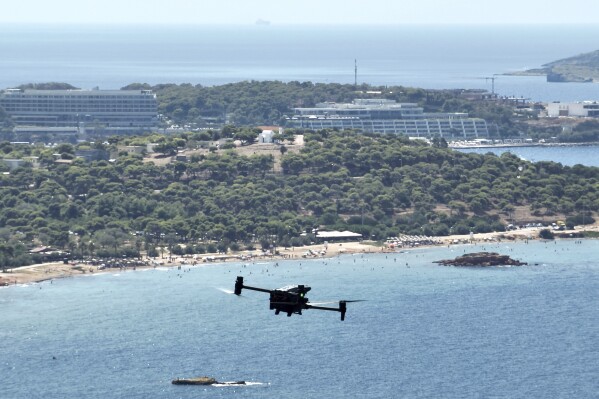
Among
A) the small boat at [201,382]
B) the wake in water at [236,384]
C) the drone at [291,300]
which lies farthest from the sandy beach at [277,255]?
the drone at [291,300]

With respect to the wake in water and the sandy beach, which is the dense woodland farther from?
the wake in water

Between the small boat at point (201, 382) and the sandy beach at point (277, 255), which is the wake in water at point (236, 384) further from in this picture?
the sandy beach at point (277, 255)

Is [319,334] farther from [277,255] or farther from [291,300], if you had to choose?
[291,300]

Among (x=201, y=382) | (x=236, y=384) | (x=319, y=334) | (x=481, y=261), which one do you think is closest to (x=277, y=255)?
(x=481, y=261)

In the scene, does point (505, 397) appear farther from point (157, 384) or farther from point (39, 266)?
point (39, 266)

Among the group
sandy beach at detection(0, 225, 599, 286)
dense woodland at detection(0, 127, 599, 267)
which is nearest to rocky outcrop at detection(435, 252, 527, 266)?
sandy beach at detection(0, 225, 599, 286)
